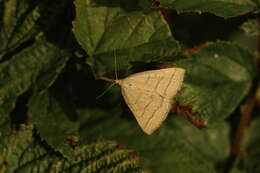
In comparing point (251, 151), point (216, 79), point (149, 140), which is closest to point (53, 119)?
point (149, 140)

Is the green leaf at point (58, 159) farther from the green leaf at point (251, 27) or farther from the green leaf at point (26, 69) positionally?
the green leaf at point (251, 27)

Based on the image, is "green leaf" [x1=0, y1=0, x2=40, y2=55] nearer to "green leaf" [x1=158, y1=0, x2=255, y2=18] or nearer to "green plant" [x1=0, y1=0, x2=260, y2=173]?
"green plant" [x1=0, y1=0, x2=260, y2=173]

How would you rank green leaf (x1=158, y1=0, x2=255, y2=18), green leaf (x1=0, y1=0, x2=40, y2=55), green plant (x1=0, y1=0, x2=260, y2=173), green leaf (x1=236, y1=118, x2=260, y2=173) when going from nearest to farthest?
green leaf (x1=158, y1=0, x2=255, y2=18) < green plant (x1=0, y1=0, x2=260, y2=173) < green leaf (x1=0, y1=0, x2=40, y2=55) < green leaf (x1=236, y1=118, x2=260, y2=173)

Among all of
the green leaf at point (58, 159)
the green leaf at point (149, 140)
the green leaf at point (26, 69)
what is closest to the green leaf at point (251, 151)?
the green leaf at point (149, 140)

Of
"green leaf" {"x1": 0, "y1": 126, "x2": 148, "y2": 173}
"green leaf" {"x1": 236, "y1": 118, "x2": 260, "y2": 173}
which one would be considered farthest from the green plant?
"green leaf" {"x1": 236, "y1": 118, "x2": 260, "y2": 173}

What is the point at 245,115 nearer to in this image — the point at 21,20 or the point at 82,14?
the point at 82,14

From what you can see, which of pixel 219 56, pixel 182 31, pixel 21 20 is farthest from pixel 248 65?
pixel 21 20
